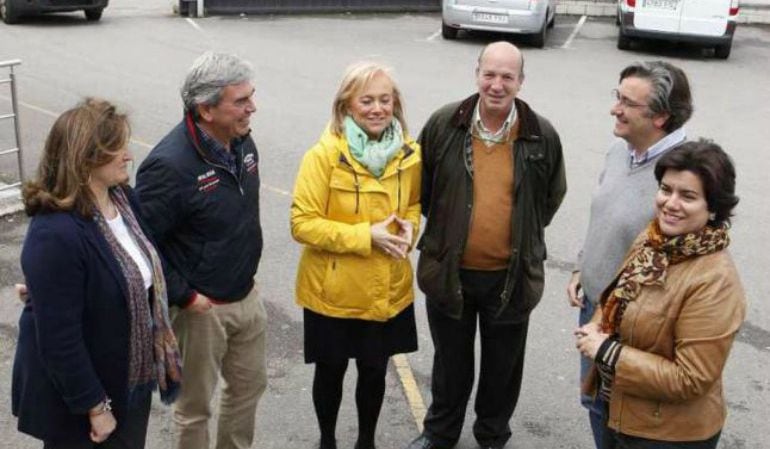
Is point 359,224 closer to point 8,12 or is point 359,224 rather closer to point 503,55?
point 503,55

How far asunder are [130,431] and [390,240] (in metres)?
1.27

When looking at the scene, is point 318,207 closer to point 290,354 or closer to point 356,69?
point 356,69

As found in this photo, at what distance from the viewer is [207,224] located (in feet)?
11.7

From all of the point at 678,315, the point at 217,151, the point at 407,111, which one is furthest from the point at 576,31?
the point at 678,315

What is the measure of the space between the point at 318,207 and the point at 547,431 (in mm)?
1806

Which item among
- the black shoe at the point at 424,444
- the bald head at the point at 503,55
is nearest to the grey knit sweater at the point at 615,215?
the bald head at the point at 503,55

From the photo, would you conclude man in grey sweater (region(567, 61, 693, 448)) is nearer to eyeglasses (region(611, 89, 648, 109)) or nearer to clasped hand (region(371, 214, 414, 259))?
eyeglasses (region(611, 89, 648, 109))

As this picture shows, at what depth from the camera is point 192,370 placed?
3.76 m

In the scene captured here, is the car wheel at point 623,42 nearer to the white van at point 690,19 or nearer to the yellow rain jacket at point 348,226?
the white van at point 690,19

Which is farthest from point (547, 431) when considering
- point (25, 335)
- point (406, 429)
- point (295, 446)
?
point (25, 335)

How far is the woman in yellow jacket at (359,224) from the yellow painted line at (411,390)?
30.7 inches

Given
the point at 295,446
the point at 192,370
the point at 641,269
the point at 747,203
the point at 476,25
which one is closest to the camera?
the point at 641,269

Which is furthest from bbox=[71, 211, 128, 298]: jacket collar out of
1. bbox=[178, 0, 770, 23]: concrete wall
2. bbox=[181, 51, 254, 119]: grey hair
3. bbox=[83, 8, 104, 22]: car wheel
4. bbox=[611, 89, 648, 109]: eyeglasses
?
bbox=[178, 0, 770, 23]: concrete wall

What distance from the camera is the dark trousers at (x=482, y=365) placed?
13.7 feet
